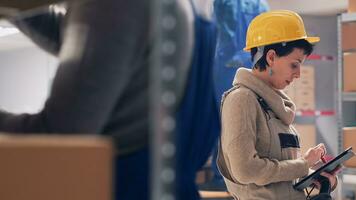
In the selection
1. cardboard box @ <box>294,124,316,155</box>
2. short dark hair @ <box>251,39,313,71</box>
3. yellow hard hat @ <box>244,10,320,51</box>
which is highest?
yellow hard hat @ <box>244,10,320,51</box>

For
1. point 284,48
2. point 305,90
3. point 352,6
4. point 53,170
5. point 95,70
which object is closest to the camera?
point 53,170

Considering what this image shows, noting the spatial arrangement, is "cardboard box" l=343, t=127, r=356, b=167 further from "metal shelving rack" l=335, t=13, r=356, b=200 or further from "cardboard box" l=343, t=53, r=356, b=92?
"cardboard box" l=343, t=53, r=356, b=92

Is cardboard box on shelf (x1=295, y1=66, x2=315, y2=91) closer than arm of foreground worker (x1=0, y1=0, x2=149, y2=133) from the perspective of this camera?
No

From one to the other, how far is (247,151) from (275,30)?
0.55 m

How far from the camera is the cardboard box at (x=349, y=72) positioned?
136 inches

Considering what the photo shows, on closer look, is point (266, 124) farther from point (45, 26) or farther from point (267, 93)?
Answer: point (45, 26)

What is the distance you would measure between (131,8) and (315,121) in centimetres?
447

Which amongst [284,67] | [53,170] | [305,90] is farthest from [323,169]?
[305,90]

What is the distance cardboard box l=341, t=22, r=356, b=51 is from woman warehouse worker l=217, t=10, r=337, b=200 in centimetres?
151

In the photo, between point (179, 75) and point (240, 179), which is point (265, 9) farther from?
point (179, 75)

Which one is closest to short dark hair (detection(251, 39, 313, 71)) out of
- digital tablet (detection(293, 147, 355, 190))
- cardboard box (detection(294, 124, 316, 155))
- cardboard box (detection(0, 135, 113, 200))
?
digital tablet (detection(293, 147, 355, 190))

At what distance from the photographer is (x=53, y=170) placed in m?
0.63

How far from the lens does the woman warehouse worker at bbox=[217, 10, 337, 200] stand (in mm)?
1838

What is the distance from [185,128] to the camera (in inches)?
33.4
